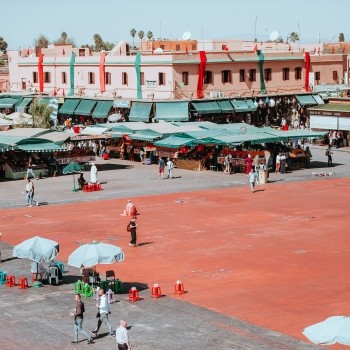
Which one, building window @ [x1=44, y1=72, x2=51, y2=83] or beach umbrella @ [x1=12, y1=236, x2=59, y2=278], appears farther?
building window @ [x1=44, y1=72, x2=51, y2=83]

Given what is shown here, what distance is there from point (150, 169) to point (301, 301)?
116ft

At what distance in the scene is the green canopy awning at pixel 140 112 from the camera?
77875 mm

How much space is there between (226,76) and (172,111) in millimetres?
8112

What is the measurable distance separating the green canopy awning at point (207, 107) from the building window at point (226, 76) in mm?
3443

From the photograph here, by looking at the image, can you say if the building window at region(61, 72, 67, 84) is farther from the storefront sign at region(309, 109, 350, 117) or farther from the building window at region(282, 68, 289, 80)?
the storefront sign at region(309, 109, 350, 117)

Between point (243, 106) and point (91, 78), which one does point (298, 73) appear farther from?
point (91, 78)

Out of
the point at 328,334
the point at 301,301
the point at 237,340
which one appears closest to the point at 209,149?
the point at 301,301

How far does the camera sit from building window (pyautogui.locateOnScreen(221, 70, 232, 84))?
82.0m

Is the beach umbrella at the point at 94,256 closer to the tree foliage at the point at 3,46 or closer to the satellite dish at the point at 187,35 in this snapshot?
the satellite dish at the point at 187,35

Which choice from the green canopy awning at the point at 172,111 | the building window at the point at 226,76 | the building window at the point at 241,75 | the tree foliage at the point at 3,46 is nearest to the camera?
the green canopy awning at the point at 172,111

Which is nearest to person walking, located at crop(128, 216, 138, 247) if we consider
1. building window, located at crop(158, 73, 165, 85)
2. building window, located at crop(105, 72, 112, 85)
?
building window, located at crop(158, 73, 165, 85)

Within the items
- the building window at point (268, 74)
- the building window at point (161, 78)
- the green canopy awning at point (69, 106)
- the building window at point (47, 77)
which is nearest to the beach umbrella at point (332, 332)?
the building window at point (161, 78)

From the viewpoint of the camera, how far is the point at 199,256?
35281 millimetres

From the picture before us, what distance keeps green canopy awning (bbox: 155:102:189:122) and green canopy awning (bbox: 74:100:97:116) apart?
9.23m
